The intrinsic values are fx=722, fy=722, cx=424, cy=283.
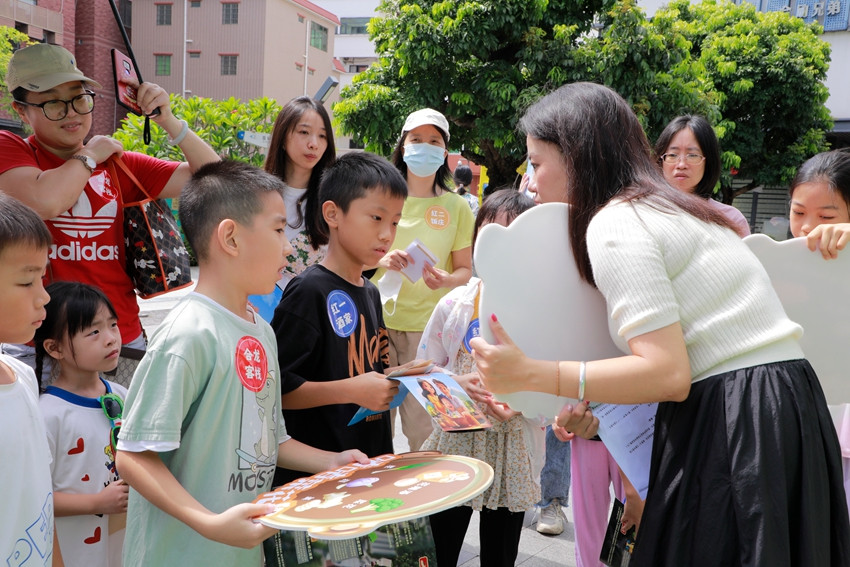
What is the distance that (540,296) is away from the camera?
158 centimetres

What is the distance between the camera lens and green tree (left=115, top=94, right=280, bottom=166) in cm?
1256

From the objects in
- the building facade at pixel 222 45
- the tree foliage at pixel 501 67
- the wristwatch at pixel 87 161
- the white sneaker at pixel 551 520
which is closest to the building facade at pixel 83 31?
the building facade at pixel 222 45

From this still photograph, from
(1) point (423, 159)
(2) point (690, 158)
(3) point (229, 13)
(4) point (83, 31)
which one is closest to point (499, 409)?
(1) point (423, 159)

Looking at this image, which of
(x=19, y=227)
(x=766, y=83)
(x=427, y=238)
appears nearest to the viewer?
(x=19, y=227)

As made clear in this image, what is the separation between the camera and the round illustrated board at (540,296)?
1551mm

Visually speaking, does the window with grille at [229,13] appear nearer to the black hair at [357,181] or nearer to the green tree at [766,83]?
the green tree at [766,83]

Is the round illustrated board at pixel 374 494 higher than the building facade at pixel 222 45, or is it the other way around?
the building facade at pixel 222 45

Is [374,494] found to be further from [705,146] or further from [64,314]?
[705,146]

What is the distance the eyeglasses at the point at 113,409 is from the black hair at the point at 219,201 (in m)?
0.75

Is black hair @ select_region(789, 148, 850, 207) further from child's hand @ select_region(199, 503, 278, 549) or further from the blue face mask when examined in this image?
child's hand @ select_region(199, 503, 278, 549)

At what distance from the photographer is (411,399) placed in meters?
3.04

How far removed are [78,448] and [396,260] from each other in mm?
1340

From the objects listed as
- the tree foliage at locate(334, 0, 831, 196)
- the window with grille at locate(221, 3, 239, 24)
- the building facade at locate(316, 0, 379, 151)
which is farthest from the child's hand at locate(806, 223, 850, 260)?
the building facade at locate(316, 0, 379, 151)

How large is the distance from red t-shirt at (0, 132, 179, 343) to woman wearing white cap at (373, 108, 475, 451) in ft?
3.54
